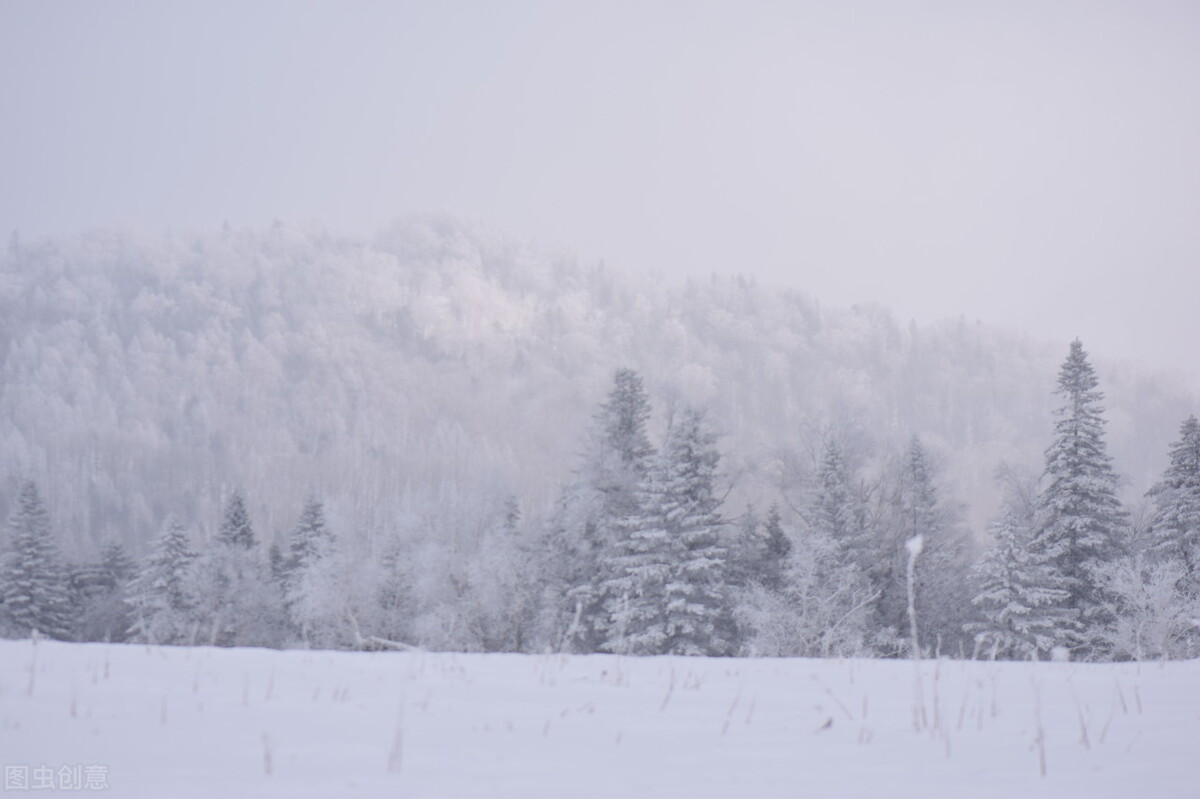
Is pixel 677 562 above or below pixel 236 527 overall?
below

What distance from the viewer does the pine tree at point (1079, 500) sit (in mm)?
34469

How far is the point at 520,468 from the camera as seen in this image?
152m

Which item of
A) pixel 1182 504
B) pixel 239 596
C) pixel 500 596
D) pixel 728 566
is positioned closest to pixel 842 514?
pixel 728 566

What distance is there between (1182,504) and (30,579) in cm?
5494

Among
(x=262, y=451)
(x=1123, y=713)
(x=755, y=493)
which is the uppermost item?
(x=262, y=451)

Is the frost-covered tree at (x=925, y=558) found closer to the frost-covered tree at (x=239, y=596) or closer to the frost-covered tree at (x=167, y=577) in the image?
the frost-covered tree at (x=239, y=596)

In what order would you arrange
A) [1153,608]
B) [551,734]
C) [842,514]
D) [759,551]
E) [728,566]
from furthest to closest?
[759,551], [842,514], [728,566], [1153,608], [551,734]

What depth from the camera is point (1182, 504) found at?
34.2 metres

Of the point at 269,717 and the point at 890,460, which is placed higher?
the point at 890,460

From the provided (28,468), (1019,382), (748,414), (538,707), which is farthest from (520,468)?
(538,707)

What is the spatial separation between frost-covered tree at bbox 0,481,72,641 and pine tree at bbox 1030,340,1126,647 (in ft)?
156

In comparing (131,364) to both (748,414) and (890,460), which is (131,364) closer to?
(748,414)

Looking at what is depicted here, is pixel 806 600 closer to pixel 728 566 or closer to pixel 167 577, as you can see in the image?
pixel 728 566

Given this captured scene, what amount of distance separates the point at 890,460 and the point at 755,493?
6.99 metres
